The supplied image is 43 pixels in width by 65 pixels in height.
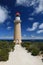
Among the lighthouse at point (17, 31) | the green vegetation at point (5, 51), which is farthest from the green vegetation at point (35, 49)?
the lighthouse at point (17, 31)

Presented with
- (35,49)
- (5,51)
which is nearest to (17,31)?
(35,49)

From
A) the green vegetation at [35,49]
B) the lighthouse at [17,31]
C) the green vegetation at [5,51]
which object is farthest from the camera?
the lighthouse at [17,31]

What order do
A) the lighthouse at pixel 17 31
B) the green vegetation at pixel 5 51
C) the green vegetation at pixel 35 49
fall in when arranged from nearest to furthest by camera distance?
the green vegetation at pixel 5 51 < the green vegetation at pixel 35 49 < the lighthouse at pixel 17 31

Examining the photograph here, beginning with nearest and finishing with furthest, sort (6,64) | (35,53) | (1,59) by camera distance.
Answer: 1. (6,64)
2. (1,59)
3. (35,53)

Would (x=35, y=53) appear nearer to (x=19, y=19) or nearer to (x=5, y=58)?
(x=5, y=58)

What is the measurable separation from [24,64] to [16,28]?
29338 mm

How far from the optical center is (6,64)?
12.6 meters

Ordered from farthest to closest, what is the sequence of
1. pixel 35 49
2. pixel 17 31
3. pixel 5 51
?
pixel 17 31 < pixel 35 49 < pixel 5 51

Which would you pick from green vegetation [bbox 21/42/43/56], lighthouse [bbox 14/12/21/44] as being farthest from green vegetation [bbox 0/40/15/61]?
lighthouse [bbox 14/12/21/44]

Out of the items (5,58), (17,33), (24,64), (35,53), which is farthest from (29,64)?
(17,33)

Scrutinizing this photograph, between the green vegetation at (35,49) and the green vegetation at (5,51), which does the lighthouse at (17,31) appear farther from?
the green vegetation at (35,49)

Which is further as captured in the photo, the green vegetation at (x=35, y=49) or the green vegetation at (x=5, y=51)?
the green vegetation at (x=35, y=49)

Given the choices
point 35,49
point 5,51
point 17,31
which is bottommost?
point 17,31

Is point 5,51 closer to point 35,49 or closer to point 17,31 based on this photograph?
point 35,49
